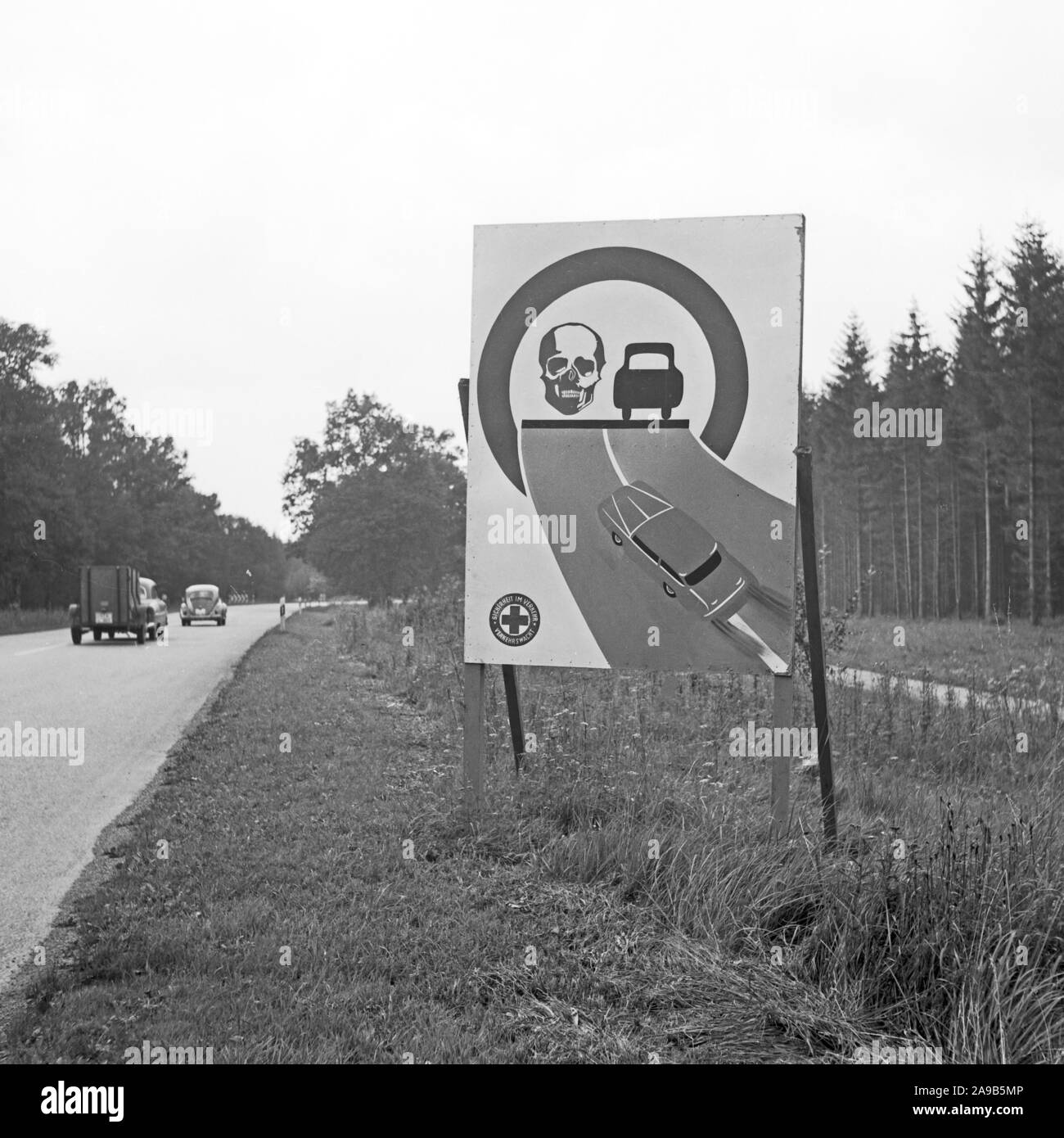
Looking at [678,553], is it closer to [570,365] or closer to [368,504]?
[570,365]

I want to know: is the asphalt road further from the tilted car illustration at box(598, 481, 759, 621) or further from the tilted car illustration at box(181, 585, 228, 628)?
the tilted car illustration at box(181, 585, 228, 628)

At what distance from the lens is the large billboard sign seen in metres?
5.71

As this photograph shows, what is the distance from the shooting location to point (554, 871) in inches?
201

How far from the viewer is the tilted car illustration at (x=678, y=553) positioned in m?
5.77

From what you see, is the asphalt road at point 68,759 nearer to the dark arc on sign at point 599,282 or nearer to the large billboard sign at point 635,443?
the large billboard sign at point 635,443

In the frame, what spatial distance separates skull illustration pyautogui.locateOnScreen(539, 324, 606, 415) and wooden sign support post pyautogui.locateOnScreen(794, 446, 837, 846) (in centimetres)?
125

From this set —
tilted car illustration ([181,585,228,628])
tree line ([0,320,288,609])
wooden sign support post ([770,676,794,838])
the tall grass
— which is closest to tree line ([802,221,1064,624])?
the tall grass

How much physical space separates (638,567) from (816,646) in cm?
111

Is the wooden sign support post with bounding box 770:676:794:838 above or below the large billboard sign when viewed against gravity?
below

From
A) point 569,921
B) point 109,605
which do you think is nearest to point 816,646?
point 569,921

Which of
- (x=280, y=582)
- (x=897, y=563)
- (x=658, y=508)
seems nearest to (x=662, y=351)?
(x=658, y=508)

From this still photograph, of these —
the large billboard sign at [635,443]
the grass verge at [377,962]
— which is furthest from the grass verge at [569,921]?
the large billboard sign at [635,443]

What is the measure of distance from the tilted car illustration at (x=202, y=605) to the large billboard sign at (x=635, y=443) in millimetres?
36744
